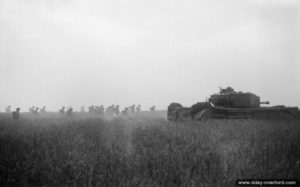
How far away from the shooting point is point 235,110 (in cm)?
A: 1338

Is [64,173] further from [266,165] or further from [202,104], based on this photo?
[202,104]

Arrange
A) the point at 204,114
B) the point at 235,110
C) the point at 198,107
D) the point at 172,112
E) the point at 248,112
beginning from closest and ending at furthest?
1. the point at 204,114
2. the point at 235,110
3. the point at 248,112
4. the point at 198,107
5. the point at 172,112

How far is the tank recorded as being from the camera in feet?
44.1

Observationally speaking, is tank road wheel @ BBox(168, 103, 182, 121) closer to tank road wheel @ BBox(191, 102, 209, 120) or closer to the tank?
the tank

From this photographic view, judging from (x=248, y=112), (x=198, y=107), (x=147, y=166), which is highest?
(x=198, y=107)

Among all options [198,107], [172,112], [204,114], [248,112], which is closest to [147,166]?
[204,114]

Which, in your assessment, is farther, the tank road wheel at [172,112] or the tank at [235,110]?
the tank road wheel at [172,112]

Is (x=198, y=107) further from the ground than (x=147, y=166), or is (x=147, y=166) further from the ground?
(x=198, y=107)

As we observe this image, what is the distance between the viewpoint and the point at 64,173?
3.62 metres

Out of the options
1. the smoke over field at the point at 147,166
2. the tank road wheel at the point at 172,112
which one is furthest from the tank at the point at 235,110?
the smoke over field at the point at 147,166

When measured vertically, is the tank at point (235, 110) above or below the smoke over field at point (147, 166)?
above

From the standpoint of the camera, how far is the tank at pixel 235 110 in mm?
13438

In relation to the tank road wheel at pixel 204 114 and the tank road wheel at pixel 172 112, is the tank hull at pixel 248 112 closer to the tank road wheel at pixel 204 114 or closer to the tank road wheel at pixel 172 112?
the tank road wheel at pixel 204 114

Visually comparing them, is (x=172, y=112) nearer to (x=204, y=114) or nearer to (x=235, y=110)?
(x=204, y=114)
